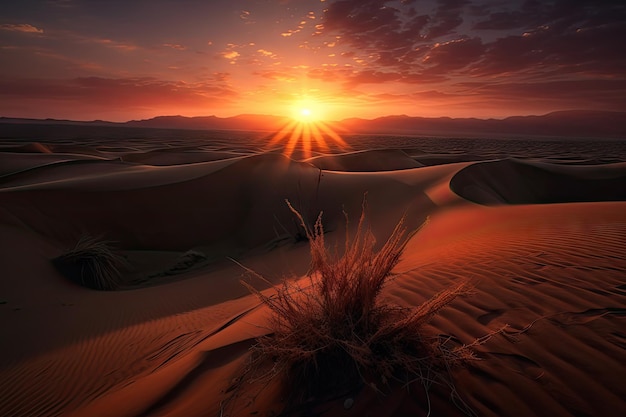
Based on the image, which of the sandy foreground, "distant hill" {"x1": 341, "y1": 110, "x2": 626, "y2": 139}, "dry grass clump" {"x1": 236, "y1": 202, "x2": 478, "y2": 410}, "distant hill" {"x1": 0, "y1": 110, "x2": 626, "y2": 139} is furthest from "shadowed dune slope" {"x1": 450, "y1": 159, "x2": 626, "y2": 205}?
"distant hill" {"x1": 341, "y1": 110, "x2": 626, "y2": 139}

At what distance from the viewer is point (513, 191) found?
12758 mm

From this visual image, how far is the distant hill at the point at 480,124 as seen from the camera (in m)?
111

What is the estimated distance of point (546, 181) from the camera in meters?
13.7

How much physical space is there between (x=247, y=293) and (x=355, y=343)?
11.7 feet

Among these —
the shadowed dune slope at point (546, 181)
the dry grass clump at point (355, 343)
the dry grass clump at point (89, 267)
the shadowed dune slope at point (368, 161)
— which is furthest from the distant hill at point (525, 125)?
the dry grass clump at point (355, 343)

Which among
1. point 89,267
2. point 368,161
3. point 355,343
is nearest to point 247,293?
point 89,267

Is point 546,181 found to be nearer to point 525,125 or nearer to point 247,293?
point 247,293

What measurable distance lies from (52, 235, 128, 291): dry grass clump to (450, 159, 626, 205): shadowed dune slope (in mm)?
10552

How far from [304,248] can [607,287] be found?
16.3 ft

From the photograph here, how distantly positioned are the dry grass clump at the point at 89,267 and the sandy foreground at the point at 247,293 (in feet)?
0.88

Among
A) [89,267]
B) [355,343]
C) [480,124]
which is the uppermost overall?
[480,124]

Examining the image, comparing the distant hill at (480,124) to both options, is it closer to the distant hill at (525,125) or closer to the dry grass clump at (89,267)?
the distant hill at (525,125)

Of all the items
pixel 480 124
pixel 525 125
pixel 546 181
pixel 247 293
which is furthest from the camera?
pixel 480 124

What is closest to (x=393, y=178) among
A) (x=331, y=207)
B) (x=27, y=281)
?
(x=331, y=207)
